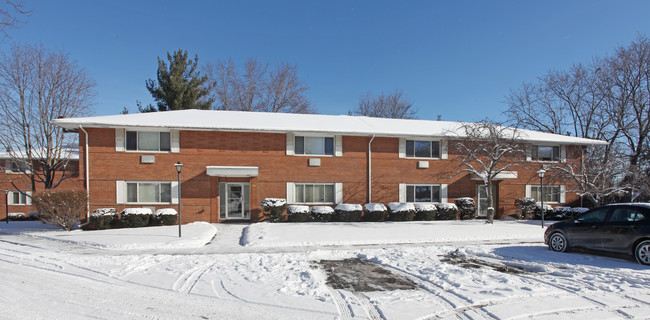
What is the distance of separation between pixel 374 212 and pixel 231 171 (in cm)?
717

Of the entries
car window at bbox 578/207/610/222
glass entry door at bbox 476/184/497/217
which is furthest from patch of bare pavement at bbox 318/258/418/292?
glass entry door at bbox 476/184/497/217

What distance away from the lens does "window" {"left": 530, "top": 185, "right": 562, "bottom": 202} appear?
2077cm

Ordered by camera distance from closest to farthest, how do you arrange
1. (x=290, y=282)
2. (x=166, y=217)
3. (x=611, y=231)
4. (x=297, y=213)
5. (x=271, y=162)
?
1. (x=290, y=282)
2. (x=611, y=231)
3. (x=166, y=217)
4. (x=297, y=213)
5. (x=271, y=162)

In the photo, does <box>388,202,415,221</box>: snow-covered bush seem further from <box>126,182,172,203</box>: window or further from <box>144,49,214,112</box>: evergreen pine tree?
<box>144,49,214,112</box>: evergreen pine tree

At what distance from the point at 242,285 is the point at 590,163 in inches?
796

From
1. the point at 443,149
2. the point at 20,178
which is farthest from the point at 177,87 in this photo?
the point at 443,149

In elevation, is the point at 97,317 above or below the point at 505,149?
below

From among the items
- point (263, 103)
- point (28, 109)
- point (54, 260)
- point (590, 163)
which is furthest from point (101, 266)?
point (263, 103)

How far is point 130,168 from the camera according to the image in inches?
647

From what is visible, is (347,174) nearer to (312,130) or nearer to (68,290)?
(312,130)

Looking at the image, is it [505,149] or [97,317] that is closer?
[97,317]

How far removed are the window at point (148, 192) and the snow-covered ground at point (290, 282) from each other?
16.5ft

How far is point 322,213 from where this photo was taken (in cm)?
1661

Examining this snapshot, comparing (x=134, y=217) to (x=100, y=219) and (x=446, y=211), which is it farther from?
(x=446, y=211)
